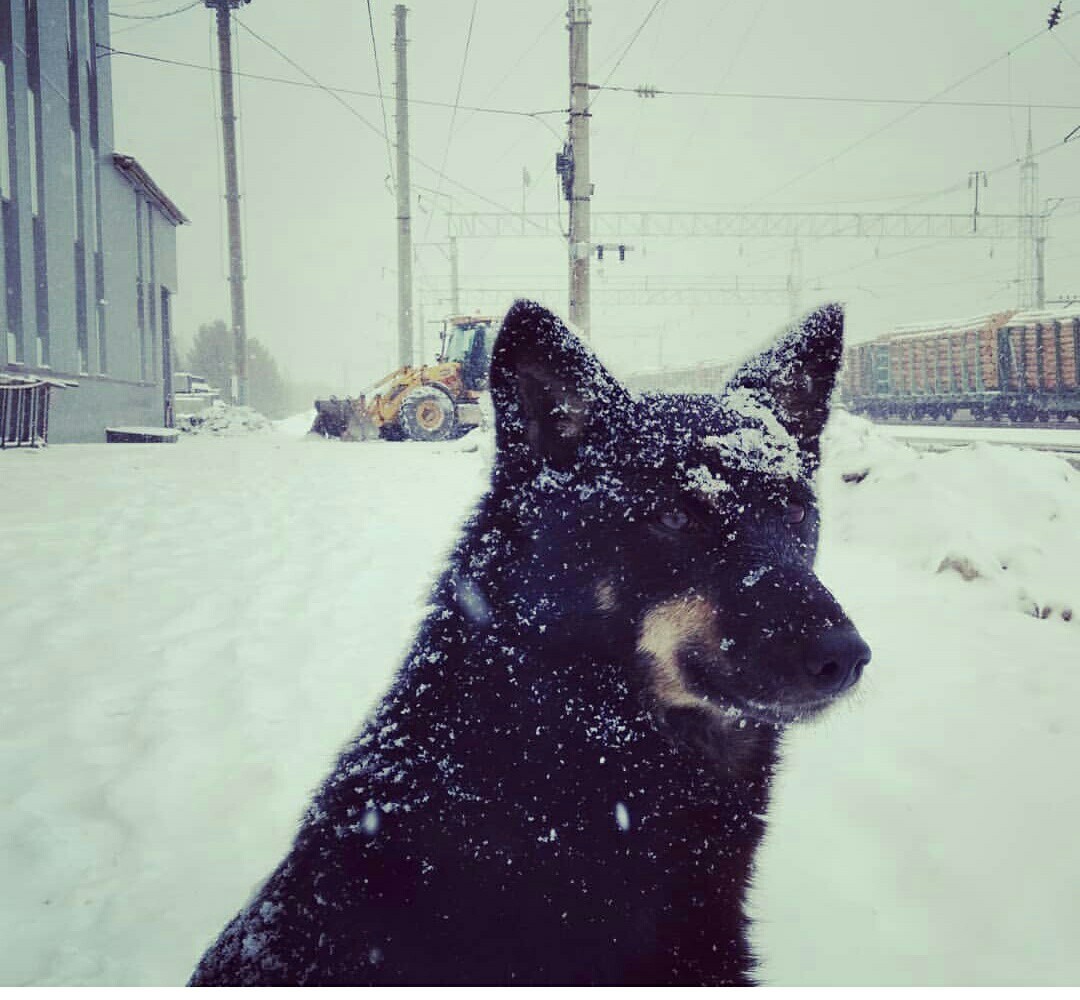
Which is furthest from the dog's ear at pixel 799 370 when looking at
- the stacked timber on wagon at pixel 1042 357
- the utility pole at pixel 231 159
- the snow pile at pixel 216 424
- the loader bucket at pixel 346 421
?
the stacked timber on wagon at pixel 1042 357

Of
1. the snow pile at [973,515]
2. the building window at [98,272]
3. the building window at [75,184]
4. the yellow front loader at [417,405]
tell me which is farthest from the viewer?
the yellow front loader at [417,405]

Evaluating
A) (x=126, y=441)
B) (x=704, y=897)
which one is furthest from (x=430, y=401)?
(x=704, y=897)

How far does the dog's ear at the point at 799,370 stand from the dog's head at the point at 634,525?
142mm

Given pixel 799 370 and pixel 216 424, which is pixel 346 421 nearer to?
pixel 216 424

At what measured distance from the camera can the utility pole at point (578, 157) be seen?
238 cm

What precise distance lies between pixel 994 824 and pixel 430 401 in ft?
34.5

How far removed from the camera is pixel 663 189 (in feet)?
8.13

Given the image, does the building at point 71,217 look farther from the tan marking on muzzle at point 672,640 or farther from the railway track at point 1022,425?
the railway track at point 1022,425

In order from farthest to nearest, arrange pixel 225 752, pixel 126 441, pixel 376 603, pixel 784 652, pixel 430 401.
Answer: pixel 430 401 < pixel 126 441 < pixel 376 603 < pixel 225 752 < pixel 784 652

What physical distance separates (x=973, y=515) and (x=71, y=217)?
5.76 m

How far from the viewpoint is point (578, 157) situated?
430 cm

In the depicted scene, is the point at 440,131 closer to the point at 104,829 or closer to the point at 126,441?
the point at 104,829

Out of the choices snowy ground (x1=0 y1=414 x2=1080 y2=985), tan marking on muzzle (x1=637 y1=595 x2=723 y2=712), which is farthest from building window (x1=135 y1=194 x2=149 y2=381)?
tan marking on muzzle (x1=637 y1=595 x2=723 y2=712)

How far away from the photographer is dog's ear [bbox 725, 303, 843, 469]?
1.50m
